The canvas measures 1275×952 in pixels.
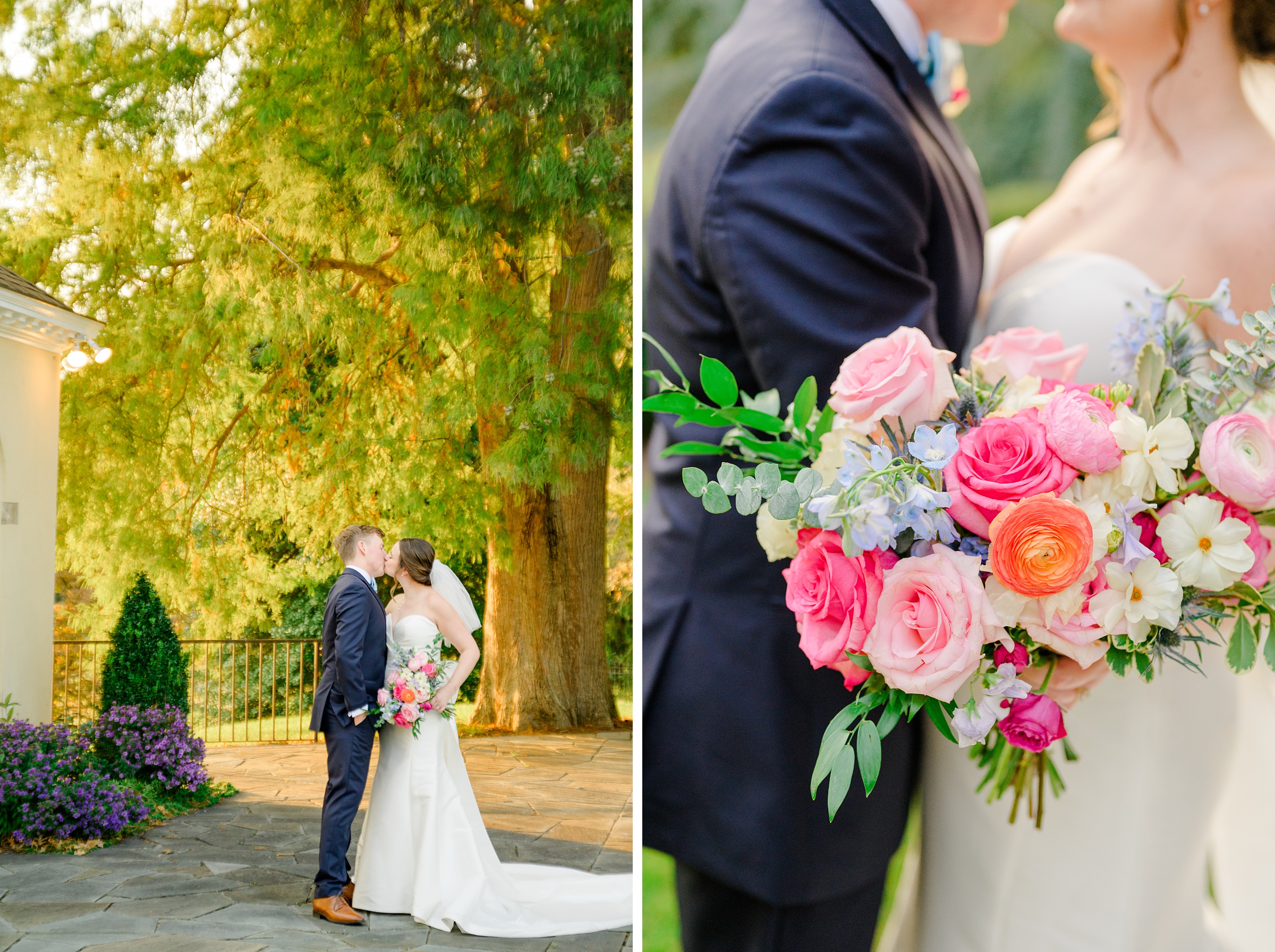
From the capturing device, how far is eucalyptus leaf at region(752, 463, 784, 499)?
1.13m

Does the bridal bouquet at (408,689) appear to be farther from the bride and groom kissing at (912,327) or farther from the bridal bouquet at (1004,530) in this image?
the bridal bouquet at (1004,530)

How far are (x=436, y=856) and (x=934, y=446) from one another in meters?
2.93

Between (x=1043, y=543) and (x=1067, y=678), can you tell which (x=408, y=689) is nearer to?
(x=1067, y=678)

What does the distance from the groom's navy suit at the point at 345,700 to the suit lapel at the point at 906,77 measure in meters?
2.53

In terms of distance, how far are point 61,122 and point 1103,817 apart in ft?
13.2

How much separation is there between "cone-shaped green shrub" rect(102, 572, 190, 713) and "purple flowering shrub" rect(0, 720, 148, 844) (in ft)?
0.66

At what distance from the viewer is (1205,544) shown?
3.51 feet

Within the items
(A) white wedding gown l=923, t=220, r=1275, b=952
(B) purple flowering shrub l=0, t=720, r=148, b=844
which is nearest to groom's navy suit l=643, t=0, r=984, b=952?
(A) white wedding gown l=923, t=220, r=1275, b=952

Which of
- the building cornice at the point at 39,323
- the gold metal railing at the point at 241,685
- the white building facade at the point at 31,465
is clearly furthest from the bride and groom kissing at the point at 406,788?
the building cornice at the point at 39,323

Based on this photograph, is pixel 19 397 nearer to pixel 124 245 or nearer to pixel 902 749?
pixel 124 245

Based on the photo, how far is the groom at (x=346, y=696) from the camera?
327cm

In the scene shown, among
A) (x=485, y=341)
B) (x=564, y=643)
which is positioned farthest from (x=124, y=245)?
(x=564, y=643)

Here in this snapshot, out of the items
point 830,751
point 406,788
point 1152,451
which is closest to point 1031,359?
point 1152,451

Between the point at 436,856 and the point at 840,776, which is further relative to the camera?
the point at 436,856
